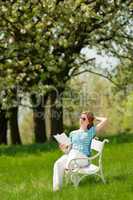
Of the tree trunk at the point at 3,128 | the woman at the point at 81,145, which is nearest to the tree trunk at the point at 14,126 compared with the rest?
the tree trunk at the point at 3,128

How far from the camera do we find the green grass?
40.7 feet

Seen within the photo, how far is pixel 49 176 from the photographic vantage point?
15938 millimetres

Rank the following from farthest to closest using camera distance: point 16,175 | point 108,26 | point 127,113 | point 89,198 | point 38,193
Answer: point 127,113 < point 108,26 < point 16,175 < point 38,193 < point 89,198

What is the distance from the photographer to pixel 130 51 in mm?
37000

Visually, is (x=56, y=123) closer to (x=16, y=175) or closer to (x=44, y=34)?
(x=44, y=34)

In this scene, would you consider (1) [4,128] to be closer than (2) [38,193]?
No

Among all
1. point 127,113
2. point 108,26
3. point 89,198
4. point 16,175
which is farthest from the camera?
point 127,113

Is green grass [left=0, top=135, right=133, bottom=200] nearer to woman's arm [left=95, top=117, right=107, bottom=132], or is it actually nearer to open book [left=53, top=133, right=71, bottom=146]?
open book [left=53, top=133, right=71, bottom=146]

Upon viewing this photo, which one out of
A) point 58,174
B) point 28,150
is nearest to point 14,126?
point 28,150

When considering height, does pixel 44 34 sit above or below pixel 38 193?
above

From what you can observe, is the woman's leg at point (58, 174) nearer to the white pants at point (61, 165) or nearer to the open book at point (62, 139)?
the white pants at point (61, 165)

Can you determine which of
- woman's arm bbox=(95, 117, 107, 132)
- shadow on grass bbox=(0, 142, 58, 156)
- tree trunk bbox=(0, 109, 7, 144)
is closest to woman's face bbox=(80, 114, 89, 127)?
woman's arm bbox=(95, 117, 107, 132)

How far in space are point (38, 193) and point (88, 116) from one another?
185 cm

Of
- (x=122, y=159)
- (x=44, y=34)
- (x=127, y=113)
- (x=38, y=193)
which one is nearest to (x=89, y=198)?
(x=38, y=193)
